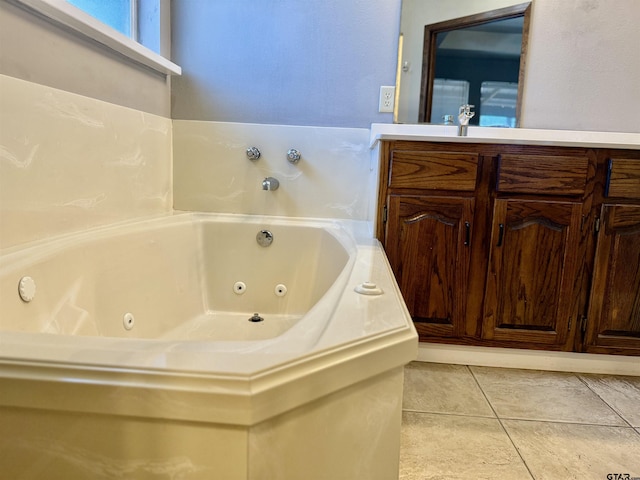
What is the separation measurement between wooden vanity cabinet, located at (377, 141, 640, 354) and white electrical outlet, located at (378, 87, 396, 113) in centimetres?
52

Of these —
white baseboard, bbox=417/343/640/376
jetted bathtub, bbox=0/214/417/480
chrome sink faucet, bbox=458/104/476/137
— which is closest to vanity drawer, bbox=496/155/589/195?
chrome sink faucet, bbox=458/104/476/137

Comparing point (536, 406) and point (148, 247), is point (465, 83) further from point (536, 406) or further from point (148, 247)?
point (148, 247)

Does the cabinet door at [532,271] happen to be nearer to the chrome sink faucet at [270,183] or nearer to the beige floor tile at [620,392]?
the beige floor tile at [620,392]

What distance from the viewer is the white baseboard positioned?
5.75 feet

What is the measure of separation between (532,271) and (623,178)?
470 millimetres

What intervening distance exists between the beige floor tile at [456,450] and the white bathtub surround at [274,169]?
43.3 inches

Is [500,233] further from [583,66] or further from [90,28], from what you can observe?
[90,28]

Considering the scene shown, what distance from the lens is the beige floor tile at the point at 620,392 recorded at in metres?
1.45

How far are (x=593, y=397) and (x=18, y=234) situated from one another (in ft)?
6.30

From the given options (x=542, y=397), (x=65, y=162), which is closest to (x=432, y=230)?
(x=542, y=397)

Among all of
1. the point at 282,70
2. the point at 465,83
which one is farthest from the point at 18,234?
the point at 465,83

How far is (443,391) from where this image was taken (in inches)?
61.4

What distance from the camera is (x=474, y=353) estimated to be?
1.78 meters

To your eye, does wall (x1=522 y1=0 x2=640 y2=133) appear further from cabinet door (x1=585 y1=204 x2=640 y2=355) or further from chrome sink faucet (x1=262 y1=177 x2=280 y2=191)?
chrome sink faucet (x1=262 y1=177 x2=280 y2=191)
